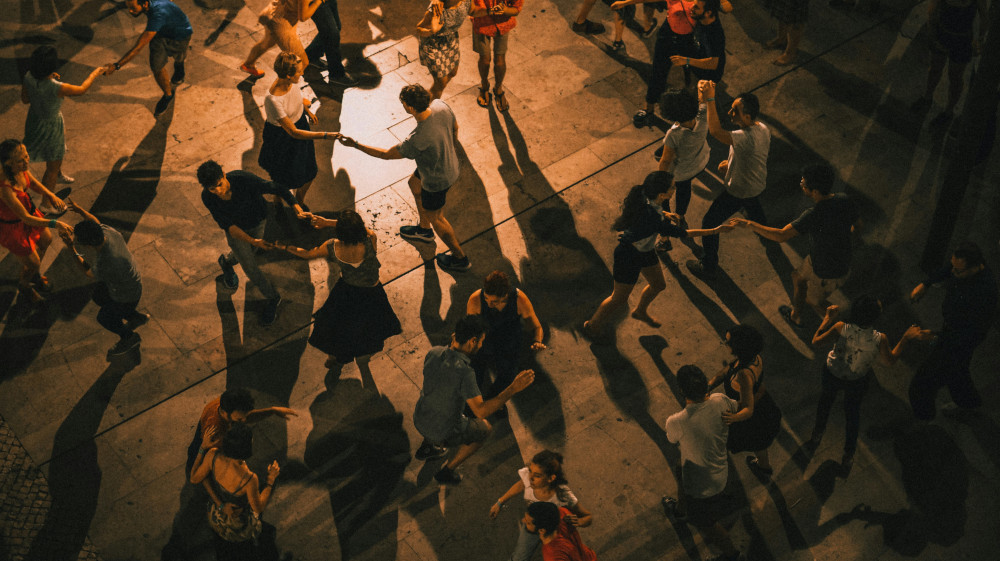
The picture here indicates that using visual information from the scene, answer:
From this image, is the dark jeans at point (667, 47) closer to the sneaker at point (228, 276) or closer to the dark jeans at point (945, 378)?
the dark jeans at point (945, 378)

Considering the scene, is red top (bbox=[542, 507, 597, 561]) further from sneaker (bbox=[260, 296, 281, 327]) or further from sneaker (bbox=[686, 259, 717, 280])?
sneaker (bbox=[260, 296, 281, 327])

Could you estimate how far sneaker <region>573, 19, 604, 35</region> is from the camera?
989 centimetres

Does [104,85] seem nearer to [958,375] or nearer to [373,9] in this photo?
[373,9]

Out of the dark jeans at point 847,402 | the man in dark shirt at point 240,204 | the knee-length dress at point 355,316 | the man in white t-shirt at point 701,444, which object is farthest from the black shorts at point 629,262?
the man in dark shirt at point 240,204

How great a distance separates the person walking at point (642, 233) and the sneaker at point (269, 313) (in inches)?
109

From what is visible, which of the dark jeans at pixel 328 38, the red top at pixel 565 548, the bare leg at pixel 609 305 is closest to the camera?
the red top at pixel 565 548

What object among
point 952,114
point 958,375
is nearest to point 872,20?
point 952,114

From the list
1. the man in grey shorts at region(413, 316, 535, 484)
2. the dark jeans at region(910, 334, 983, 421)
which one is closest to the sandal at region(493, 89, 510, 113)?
the man in grey shorts at region(413, 316, 535, 484)

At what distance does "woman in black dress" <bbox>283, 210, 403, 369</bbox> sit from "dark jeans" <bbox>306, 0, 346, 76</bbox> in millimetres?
3155

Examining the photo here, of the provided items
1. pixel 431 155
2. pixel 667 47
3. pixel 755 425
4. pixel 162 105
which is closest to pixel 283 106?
pixel 431 155

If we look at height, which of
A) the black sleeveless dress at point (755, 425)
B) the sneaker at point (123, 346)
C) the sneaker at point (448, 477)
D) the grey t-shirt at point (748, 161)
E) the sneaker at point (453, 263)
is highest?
→ the grey t-shirt at point (748, 161)

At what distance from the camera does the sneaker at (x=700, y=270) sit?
7641 mm

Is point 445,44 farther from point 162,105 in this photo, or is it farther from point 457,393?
point 457,393

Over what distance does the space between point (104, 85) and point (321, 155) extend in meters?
2.79
